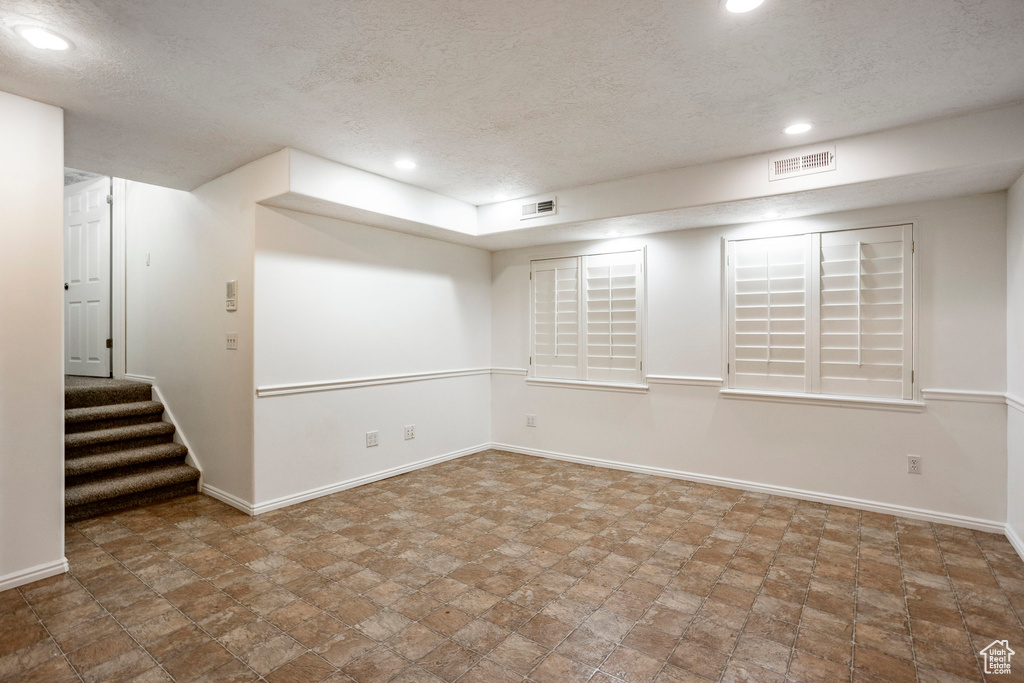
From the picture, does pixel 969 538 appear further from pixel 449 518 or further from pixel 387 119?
pixel 387 119

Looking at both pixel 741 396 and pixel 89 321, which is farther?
pixel 89 321

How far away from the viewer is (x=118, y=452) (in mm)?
4113

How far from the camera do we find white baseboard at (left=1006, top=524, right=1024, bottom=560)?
3.01 m

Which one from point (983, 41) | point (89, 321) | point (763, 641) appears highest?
point (983, 41)

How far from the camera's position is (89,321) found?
5.40m

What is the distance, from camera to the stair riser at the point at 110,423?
4066 millimetres

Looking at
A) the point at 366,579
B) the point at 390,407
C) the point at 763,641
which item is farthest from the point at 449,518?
the point at 763,641

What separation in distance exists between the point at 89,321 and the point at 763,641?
6.66m

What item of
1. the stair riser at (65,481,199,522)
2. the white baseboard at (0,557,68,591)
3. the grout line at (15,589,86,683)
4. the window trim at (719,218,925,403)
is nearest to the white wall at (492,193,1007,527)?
the window trim at (719,218,925,403)

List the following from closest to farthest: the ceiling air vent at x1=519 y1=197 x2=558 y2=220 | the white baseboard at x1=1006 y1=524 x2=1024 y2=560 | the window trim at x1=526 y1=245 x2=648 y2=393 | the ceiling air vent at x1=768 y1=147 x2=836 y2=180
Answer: the white baseboard at x1=1006 y1=524 x2=1024 y2=560, the ceiling air vent at x1=768 y1=147 x2=836 y2=180, the ceiling air vent at x1=519 y1=197 x2=558 y2=220, the window trim at x1=526 y1=245 x2=648 y2=393

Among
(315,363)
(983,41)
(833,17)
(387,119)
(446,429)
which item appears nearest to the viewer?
(833,17)

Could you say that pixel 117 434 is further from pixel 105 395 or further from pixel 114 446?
pixel 105 395

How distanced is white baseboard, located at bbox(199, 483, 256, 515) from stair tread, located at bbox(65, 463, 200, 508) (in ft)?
0.42

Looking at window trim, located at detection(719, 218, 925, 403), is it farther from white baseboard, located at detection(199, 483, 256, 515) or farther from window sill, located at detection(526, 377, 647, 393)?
white baseboard, located at detection(199, 483, 256, 515)
